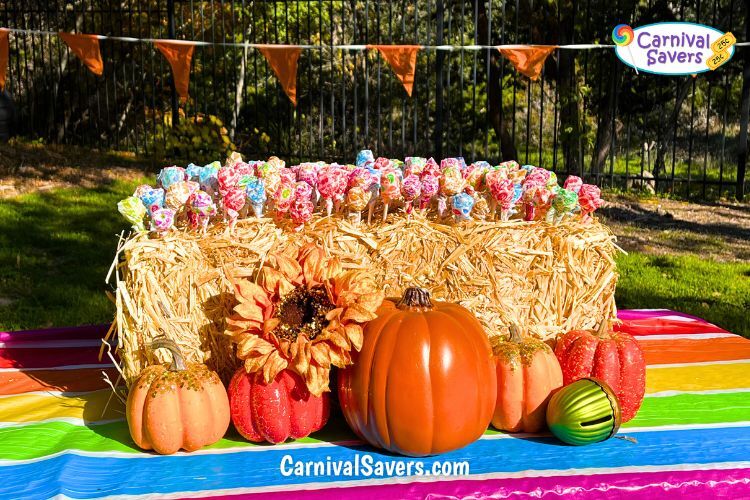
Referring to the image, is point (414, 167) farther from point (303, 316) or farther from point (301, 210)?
point (303, 316)

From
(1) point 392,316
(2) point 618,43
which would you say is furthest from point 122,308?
(2) point 618,43

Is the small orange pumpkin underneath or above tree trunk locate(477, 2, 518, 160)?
underneath

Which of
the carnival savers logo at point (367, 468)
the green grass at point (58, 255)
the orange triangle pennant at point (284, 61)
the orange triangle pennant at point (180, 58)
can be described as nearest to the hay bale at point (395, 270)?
the carnival savers logo at point (367, 468)

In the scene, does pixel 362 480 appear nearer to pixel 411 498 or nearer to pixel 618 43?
pixel 411 498

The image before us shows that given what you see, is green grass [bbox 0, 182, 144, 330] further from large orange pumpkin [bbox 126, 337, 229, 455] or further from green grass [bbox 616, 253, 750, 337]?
green grass [bbox 616, 253, 750, 337]

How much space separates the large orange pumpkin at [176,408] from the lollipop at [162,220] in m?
0.41

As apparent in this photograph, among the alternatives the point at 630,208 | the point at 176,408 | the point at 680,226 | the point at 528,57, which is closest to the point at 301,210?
the point at 176,408

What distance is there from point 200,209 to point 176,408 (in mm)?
710

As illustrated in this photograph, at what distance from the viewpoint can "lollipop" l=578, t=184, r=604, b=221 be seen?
10.4ft

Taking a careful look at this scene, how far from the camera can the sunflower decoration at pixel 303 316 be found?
2555 millimetres

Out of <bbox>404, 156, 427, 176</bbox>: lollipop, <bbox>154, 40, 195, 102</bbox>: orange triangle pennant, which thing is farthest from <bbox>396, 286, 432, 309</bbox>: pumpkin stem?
<bbox>154, 40, 195, 102</bbox>: orange triangle pennant

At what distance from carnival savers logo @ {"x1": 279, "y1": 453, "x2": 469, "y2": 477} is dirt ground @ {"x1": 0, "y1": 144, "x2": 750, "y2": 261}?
4.80m

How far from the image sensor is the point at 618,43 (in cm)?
837

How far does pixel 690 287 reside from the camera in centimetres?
572
